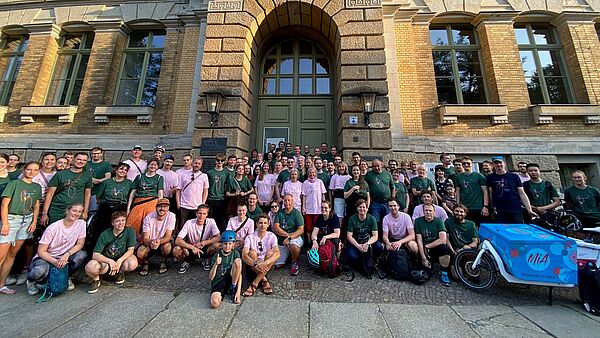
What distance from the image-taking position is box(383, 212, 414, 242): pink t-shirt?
193 inches

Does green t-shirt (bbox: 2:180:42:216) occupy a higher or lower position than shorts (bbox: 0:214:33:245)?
higher

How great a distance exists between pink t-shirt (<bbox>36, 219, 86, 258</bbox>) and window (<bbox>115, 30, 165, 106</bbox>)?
6904 mm

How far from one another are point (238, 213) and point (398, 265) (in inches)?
123

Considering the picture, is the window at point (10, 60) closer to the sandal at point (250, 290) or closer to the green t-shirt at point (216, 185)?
the green t-shirt at point (216, 185)

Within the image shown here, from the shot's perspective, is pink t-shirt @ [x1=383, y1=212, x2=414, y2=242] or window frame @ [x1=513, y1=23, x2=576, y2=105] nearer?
pink t-shirt @ [x1=383, y1=212, x2=414, y2=242]

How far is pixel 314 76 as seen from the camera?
9.52 m

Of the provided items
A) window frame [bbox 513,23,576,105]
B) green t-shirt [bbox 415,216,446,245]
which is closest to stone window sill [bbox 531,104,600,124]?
window frame [bbox 513,23,576,105]

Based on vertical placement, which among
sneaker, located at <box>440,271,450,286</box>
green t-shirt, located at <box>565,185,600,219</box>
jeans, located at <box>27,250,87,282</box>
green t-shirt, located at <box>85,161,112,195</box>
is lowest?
sneaker, located at <box>440,271,450,286</box>

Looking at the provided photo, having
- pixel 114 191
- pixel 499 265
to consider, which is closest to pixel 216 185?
pixel 114 191

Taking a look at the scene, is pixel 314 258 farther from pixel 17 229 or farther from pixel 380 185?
pixel 17 229

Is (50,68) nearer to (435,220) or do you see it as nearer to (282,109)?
(282,109)

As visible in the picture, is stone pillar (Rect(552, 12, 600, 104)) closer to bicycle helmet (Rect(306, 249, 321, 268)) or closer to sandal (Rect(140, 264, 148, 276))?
bicycle helmet (Rect(306, 249, 321, 268))

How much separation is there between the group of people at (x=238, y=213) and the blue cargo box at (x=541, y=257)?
70cm

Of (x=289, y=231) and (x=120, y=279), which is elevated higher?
(x=289, y=231)
